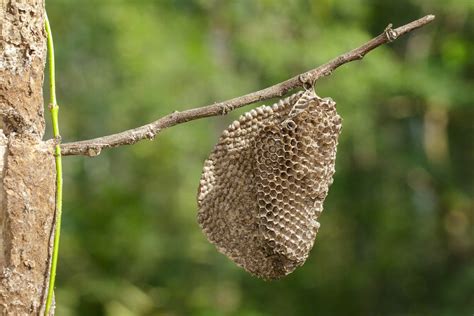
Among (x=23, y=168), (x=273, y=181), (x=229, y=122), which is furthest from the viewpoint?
(x=229, y=122)

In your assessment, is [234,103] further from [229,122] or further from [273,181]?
[229,122]

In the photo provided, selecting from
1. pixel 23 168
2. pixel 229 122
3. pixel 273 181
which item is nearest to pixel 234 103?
pixel 273 181

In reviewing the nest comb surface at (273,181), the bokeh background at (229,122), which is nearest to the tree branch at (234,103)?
the nest comb surface at (273,181)

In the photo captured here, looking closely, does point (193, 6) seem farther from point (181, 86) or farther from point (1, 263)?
point (1, 263)

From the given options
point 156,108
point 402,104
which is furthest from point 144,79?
point 402,104

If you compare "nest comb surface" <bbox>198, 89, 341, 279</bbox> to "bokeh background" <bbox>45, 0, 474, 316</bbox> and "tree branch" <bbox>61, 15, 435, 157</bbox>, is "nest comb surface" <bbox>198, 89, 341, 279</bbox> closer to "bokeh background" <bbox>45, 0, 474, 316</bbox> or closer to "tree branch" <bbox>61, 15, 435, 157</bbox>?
"tree branch" <bbox>61, 15, 435, 157</bbox>
